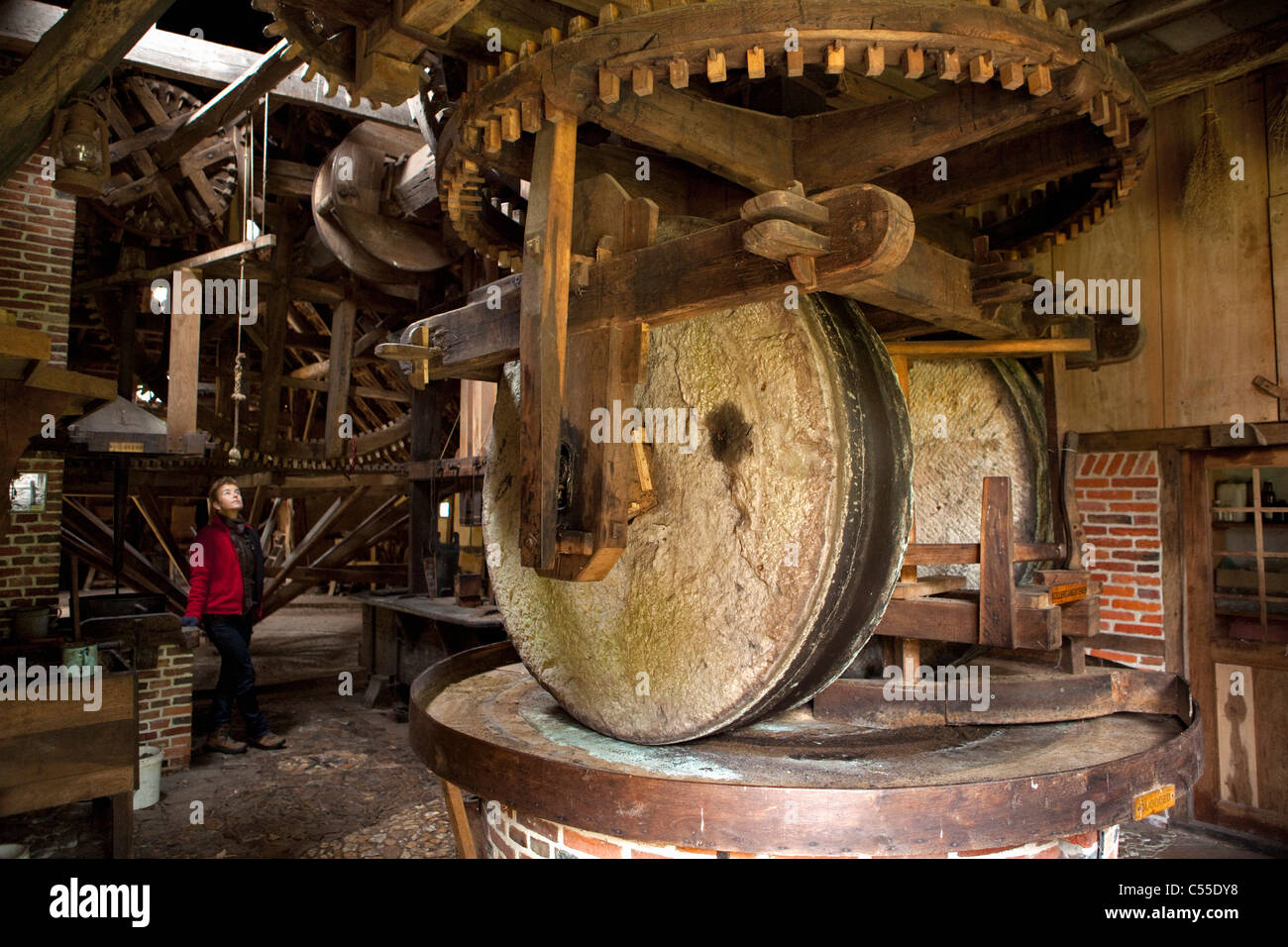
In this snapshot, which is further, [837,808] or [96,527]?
[96,527]

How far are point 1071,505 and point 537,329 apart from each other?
2112mm

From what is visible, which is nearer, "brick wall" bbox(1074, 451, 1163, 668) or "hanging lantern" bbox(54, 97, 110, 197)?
"hanging lantern" bbox(54, 97, 110, 197)

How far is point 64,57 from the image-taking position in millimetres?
4375

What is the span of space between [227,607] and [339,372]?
10.2ft

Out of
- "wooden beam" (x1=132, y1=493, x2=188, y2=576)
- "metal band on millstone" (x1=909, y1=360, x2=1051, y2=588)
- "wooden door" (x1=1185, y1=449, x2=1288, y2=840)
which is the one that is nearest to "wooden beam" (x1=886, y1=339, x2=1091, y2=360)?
"metal band on millstone" (x1=909, y1=360, x2=1051, y2=588)

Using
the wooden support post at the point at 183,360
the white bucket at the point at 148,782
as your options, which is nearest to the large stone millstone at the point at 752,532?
the white bucket at the point at 148,782

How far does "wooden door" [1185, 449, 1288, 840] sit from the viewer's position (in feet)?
14.1

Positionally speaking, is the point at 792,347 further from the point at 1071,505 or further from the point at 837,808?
the point at 1071,505

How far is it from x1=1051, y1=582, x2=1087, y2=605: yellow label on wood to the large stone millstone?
25.1 inches

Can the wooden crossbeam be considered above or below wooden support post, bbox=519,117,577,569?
below

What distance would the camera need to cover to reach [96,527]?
8.56m

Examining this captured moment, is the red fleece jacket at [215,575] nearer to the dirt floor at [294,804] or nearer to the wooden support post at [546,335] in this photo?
the dirt floor at [294,804]

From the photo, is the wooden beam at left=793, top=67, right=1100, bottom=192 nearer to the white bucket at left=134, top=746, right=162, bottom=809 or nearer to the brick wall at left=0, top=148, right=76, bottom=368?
the white bucket at left=134, top=746, right=162, bottom=809
